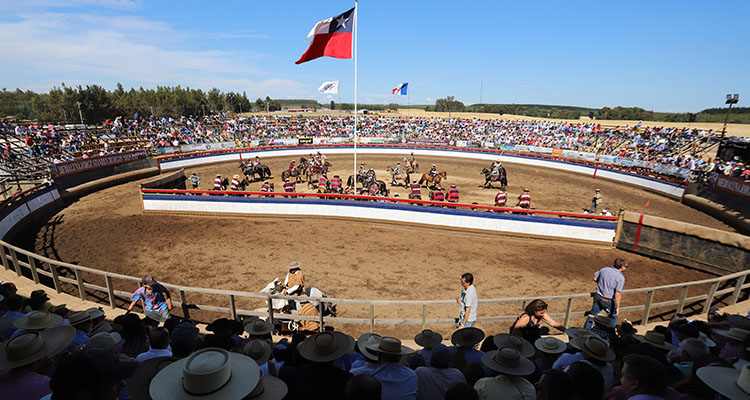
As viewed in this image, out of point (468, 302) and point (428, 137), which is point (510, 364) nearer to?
point (468, 302)

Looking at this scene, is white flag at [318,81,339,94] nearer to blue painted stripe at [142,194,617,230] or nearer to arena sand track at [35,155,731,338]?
blue painted stripe at [142,194,617,230]

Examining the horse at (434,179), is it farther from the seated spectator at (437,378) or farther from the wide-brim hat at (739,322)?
the seated spectator at (437,378)

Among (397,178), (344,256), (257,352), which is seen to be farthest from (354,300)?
(397,178)

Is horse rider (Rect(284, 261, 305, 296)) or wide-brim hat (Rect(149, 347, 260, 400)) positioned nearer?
wide-brim hat (Rect(149, 347, 260, 400))

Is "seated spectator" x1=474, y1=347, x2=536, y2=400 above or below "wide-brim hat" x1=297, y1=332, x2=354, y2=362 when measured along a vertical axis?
below

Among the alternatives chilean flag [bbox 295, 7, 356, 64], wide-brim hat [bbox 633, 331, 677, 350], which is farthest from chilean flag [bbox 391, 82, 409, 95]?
wide-brim hat [bbox 633, 331, 677, 350]

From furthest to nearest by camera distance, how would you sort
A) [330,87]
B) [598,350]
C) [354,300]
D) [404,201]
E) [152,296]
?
[330,87] < [404,201] < [354,300] < [152,296] < [598,350]

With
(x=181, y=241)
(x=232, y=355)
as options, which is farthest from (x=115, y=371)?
(x=181, y=241)

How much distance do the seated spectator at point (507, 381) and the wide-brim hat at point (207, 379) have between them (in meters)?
2.05

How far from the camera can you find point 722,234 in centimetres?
1124

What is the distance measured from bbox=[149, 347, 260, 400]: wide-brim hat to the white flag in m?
25.9

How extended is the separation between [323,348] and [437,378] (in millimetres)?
1280

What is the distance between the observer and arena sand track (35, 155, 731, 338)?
10.9 meters

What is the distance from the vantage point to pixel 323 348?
343cm
